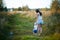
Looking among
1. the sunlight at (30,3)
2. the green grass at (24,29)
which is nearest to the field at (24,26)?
the green grass at (24,29)

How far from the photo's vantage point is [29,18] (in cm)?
253

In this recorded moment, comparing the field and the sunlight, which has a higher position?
the sunlight

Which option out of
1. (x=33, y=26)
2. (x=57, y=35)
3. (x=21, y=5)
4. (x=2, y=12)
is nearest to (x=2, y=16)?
(x=2, y=12)

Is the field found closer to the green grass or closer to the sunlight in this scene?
the green grass

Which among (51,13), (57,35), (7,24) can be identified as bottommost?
(57,35)

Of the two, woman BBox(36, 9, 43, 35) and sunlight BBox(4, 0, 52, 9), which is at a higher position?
sunlight BBox(4, 0, 52, 9)

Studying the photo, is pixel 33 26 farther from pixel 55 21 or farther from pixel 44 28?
pixel 55 21

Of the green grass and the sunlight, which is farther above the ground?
the sunlight

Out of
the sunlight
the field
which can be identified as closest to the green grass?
the field

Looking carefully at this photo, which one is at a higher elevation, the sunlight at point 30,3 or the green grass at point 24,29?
the sunlight at point 30,3

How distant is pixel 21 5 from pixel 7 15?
0.27 m

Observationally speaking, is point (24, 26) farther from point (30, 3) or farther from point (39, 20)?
point (30, 3)

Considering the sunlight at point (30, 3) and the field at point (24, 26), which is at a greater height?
the sunlight at point (30, 3)

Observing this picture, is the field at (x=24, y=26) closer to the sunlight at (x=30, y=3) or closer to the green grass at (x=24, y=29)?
the green grass at (x=24, y=29)
